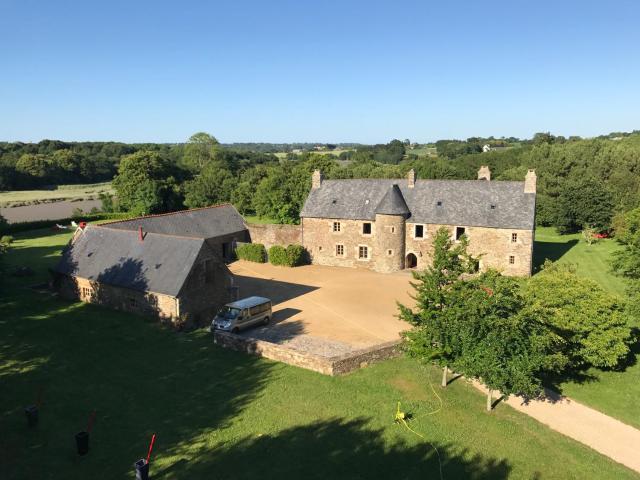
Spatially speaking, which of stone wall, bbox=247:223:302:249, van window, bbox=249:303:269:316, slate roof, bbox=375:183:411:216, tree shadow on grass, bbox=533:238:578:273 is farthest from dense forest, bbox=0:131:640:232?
van window, bbox=249:303:269:316

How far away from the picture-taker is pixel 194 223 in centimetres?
4253

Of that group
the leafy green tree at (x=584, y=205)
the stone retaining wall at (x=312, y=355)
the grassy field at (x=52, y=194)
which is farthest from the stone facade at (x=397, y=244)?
the grassy field at (x=52, y=194)

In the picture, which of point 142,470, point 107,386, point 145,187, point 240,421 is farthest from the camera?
point 145,187

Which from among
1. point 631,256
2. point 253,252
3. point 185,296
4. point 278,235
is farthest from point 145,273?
point 631,256

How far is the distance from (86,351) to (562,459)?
20.3 metres

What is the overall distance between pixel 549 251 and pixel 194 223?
118ft

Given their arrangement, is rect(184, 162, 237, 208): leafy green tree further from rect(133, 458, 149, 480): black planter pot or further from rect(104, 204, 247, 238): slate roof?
rect(133, 458, 149, 480): black planter pot

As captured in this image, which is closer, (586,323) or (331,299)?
(586,323)

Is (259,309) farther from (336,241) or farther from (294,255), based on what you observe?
(336,241)

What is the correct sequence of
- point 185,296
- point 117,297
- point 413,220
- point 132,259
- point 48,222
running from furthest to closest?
point 48,222
point 413,220
point 132,259
point 117,297
point 185,296

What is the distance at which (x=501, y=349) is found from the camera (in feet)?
53.1

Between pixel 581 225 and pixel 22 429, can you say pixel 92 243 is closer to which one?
pixel 22 429

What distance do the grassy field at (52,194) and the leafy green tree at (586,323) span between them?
90237 mm

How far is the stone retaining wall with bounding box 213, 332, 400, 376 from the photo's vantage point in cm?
2022
